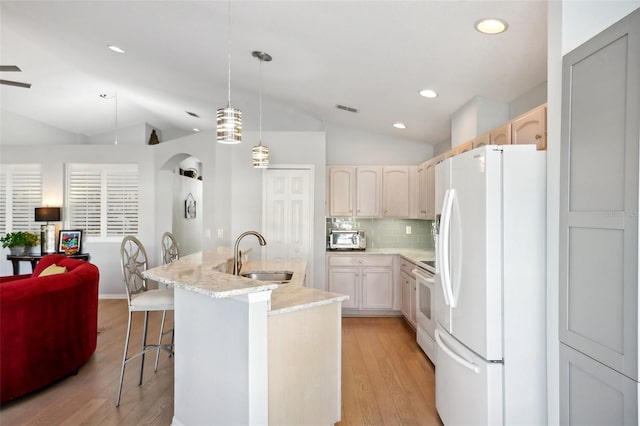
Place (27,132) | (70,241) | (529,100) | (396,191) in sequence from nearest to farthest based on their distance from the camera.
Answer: (529,100) → (396,191) → (70,241) → (27,132)

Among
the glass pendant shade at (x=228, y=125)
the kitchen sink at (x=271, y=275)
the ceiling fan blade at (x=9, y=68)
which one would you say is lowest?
the kitchen sink at (x=271, y=275)

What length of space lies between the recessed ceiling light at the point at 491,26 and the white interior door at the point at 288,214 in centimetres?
332

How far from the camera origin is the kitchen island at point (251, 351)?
1972mm

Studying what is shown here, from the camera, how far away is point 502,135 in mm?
2859

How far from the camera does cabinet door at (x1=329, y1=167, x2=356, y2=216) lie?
5.73 metres

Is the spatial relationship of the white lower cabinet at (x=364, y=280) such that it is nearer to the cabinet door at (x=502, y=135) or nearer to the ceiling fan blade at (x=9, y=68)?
the cabinet door at (x=502, y=135)

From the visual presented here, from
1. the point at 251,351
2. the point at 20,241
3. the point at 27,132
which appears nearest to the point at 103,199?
the point at 20,241

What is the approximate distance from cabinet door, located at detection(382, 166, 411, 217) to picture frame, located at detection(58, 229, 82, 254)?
485cm

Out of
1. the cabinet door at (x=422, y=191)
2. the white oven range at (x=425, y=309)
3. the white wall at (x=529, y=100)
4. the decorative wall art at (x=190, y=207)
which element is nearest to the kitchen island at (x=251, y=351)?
the white oven range at (x=425, y=309)

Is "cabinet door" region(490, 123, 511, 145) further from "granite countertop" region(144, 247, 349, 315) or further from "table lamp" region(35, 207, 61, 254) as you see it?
"table lamp" region(35, 207, 61, 254)

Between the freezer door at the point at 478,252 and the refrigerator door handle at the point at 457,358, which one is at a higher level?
the freezer door at the point at 478,252

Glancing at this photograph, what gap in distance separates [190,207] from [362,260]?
159 inches

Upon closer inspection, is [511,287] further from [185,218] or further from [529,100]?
[185,218]

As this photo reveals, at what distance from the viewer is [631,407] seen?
4.94 ft
